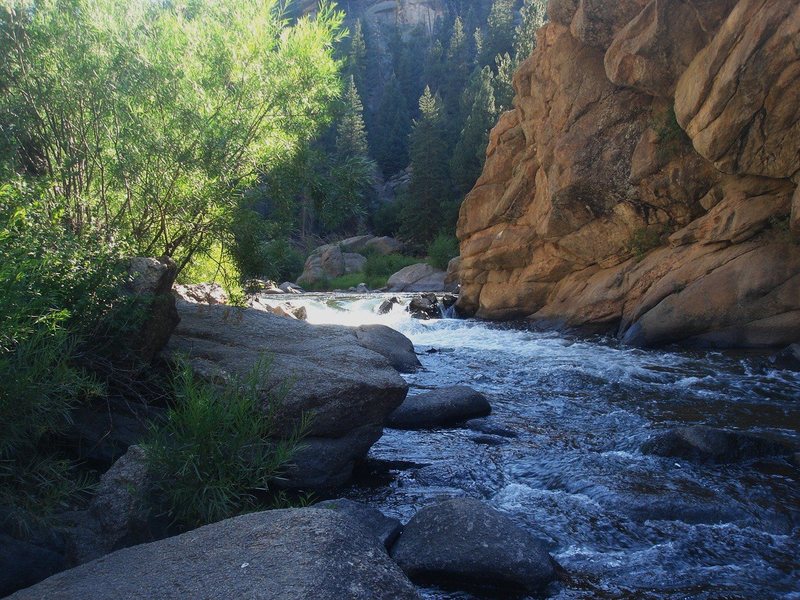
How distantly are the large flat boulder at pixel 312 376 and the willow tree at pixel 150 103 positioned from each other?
122 centimetres

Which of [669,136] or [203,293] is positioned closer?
[203,293]

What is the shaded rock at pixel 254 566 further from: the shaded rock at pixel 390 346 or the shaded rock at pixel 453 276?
the shaded rock at pixel 453 276

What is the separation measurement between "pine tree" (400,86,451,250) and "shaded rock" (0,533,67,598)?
47881 mm

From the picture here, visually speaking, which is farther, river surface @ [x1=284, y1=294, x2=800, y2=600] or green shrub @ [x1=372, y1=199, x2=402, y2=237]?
green shrub @ [x1=372, y1=199, x2=402, y2=237]

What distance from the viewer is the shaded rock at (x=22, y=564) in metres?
4.06

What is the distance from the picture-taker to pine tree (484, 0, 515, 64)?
242 feet

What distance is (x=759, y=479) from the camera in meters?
6.93

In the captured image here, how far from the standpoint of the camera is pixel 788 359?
42.4 ft

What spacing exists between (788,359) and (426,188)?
41279mm

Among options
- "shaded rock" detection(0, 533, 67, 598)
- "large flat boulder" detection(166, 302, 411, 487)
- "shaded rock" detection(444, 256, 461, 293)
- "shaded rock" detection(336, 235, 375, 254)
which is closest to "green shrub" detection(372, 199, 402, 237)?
"shaded rock" detection(336, 235, 375, 254)

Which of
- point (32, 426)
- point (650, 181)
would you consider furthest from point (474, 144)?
point (32, 426)

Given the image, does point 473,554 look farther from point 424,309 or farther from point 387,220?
point 387,220

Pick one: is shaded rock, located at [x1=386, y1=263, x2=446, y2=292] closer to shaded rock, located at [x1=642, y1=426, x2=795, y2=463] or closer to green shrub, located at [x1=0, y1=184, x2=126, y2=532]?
shaded rock, located at [x1=642, y1=426, x2=795, y2=463]

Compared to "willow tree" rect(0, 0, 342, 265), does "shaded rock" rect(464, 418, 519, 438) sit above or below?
below
